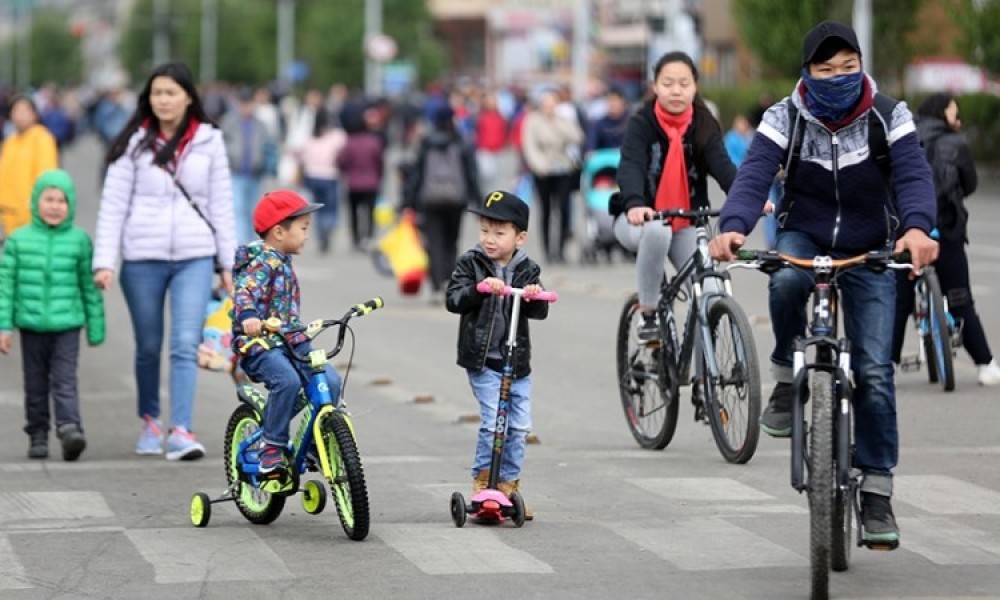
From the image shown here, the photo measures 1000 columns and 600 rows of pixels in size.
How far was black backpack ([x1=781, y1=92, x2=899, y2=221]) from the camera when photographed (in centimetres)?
786

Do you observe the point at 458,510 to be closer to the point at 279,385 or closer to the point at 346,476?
the point at 346,476

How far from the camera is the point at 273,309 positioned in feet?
30.3

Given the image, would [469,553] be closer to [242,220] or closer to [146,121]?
→ [146,121]

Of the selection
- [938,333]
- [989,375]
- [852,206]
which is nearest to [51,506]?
[852,206]

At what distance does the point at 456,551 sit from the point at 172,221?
342cm

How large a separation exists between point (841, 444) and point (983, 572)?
0.86 m

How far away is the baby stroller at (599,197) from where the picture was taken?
24.9 metres

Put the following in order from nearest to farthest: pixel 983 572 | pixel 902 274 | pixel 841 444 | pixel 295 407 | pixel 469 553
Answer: pixel 841 444 → pixel 983 572 → pixel 469 553 → pixel 295 407 → pixel 902 274

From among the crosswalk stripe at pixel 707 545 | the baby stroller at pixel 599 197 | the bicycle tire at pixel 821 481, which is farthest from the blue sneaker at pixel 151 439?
the baby stroller at pixel 599 197

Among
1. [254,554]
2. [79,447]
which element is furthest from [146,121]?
[254,554]

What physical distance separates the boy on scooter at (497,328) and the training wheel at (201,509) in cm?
103

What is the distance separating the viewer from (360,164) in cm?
2827

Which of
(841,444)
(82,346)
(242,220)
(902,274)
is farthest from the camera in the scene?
(242,220)

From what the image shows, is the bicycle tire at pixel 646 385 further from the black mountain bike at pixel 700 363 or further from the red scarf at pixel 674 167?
the red scarf at pixel 674 167
